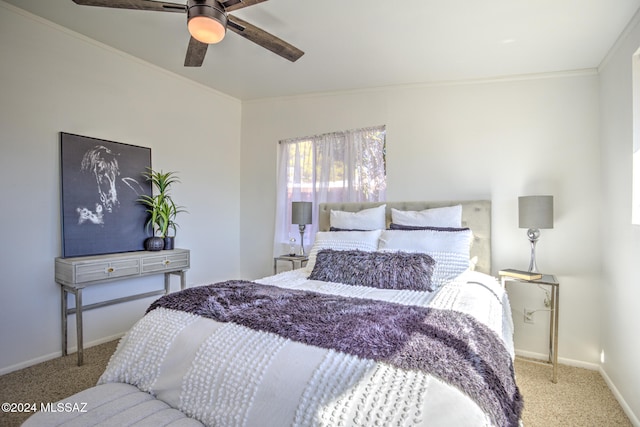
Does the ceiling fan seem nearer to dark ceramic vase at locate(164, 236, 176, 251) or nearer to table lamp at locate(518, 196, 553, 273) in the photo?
dark ceramic vase at locate(164, 236, 176, 251)

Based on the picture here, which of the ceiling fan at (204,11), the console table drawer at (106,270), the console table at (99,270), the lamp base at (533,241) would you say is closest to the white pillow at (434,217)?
the lamp base at (533,241)

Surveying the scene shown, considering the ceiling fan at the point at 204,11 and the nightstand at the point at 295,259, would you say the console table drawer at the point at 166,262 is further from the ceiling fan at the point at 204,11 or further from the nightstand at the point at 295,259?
the ceiling fan at the point at 204,11

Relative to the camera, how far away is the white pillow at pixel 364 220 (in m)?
3.08

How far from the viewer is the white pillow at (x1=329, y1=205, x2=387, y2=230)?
10.1ft

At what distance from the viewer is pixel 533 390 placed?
2379 millimetres

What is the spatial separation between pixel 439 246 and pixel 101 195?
2.93 metres

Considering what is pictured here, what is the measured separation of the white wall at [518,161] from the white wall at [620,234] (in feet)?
0.46

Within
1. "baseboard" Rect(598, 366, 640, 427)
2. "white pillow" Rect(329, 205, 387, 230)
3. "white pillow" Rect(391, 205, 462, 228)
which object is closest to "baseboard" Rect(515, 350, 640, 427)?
"baseboard" Rect(598, 366, 640, 427)

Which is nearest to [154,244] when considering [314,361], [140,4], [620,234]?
[140,4]

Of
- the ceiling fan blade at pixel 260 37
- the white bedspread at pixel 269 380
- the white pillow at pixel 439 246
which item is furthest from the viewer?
the white pillow at pixel 439 246

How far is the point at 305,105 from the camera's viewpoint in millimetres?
3973

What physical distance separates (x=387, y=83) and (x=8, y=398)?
3.97 metres

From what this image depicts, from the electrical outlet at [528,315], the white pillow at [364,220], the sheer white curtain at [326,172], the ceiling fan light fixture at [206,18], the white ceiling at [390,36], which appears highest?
the white ceiling at [390,36]

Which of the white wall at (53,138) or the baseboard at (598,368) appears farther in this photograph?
the white wall at (53,138)
